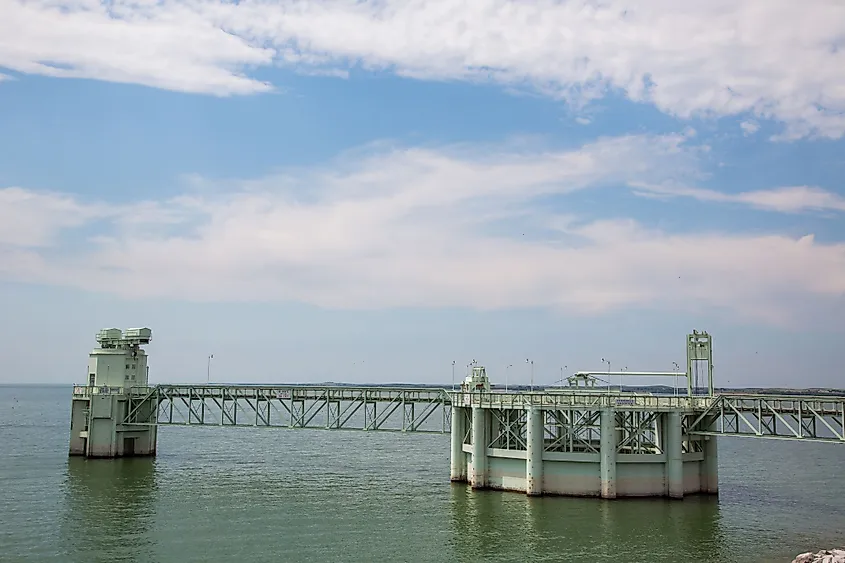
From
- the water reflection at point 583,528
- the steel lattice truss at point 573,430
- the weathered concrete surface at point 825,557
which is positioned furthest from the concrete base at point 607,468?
the weathered concrete surface at point 825,557

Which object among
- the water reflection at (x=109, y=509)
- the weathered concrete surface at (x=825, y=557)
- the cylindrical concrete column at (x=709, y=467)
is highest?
the cylindrical concrete column at (x=709, y=467)

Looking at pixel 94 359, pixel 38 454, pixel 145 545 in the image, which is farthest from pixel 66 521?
pixel 38 454

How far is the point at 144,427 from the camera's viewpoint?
87.8 m

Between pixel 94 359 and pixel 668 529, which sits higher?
pixel 94 359

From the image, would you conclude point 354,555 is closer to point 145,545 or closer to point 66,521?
point 145,545

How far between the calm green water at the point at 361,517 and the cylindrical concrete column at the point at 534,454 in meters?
1.34

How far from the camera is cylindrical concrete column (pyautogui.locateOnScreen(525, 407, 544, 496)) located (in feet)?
202

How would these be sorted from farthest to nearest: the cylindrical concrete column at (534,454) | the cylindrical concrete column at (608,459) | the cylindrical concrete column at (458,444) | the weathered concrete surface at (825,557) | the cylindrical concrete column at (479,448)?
the cylindrical concrete column at (458,444), the cylindrical concrete column at (479,448), the cylindrical concrete column at (534,454), the cylindrical concrete column at (608,459), the weathered concrete surface at (825,557)

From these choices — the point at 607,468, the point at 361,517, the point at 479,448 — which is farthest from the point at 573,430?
the point at 361,517

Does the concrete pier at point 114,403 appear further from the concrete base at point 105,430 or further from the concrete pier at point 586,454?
the concrete pier at point 586,454

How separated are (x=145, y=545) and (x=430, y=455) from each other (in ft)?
186

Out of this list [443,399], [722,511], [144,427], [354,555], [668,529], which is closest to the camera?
[354,555]

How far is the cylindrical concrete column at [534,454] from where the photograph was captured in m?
61.6

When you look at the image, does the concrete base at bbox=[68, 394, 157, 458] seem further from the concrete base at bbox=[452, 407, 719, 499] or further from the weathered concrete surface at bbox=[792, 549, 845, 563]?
the weathered concrete surface at bbox=[792, 549, 845, 563]
